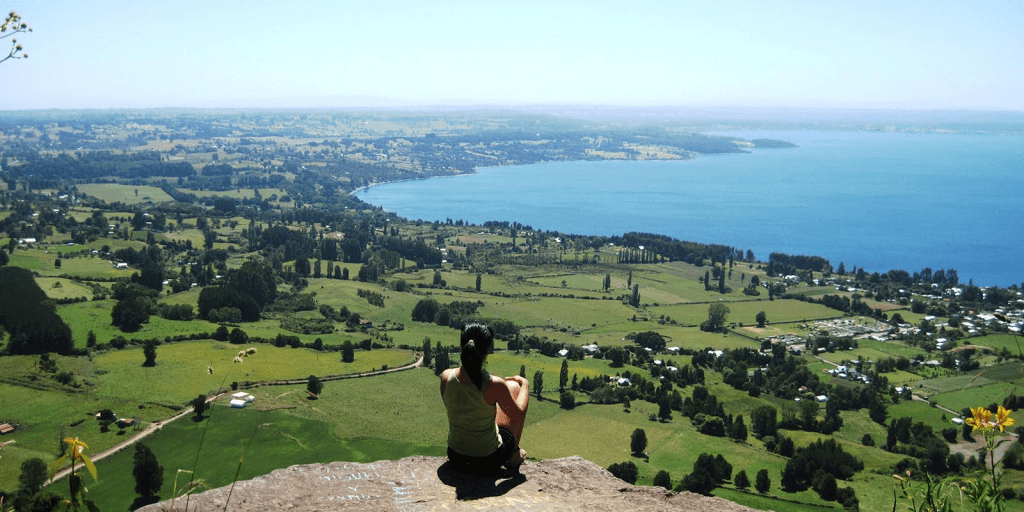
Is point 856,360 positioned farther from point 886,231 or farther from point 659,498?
point 886,231

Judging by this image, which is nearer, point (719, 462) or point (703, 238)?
point (719, 462)

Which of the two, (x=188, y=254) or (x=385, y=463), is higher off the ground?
(x=385, y=463)

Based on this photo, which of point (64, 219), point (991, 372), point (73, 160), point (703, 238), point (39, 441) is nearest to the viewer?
point (39, 441)

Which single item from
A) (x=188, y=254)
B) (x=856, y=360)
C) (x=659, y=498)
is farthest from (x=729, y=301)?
(x=659, y=498)

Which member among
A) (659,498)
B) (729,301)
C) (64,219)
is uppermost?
(659,498)

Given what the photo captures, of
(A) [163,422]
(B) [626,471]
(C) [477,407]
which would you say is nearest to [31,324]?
(A) [163,422]

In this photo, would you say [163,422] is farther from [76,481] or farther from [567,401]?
[76,481]

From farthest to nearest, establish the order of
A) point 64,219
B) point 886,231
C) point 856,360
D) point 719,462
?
point 886,231 → point 64,219 → point 856,360 → point 719,462
